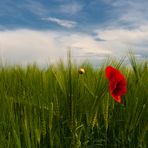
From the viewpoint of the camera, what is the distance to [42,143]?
3.43 ft

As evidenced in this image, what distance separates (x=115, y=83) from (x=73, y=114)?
7.5 inches

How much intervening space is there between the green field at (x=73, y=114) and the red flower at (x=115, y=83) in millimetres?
21

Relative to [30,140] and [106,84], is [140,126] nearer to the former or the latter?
[106,84]

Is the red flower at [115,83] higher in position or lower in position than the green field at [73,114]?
higher

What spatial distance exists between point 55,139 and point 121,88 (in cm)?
29

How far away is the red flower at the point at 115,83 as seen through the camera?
3.37 ft

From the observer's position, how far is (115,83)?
104 cm

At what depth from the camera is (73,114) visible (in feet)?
3.10

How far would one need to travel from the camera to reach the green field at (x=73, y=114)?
35.6 inches

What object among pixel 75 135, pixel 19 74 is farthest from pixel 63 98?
pixel 19 74

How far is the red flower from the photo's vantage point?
1027mm

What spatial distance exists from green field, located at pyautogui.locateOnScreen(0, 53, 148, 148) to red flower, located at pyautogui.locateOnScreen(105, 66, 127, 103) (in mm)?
21

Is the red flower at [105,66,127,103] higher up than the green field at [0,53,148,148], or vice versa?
the red flower at [105,66,127,103]

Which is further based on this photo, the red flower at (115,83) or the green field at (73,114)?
the red flower at (115,83)
